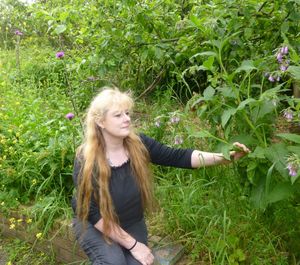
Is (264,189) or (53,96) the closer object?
(264,189)

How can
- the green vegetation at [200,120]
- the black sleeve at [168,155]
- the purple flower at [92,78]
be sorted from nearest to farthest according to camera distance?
the green vegetation at [200,120] < the black sleeve at [168,155] < the purple flower at [92,78]

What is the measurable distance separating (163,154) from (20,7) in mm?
6614

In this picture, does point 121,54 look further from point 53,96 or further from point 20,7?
point 20,7

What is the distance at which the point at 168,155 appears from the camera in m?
2.58

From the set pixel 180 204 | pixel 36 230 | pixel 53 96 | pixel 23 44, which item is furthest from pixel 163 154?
pixel 23 44

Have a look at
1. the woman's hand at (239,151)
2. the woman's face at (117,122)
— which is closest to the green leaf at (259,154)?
the woman's hand at (239,151)

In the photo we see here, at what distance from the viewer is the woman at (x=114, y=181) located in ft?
7.70

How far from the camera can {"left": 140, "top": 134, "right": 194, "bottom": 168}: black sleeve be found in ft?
8.39

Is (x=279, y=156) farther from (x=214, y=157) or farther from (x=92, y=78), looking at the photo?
(x=92, y=78)

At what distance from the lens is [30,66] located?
6098mm

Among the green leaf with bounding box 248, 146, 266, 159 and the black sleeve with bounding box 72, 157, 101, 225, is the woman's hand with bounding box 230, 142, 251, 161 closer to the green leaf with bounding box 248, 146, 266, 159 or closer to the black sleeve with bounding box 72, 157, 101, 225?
the green leaf with bounding box 248, 146, 266, 159

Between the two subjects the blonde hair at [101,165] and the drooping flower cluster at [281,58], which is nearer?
the drooping flower cluster at [281,58]

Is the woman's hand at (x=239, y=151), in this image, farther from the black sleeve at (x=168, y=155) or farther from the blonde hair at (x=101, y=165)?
the blonde hair at (x=101, y=165)

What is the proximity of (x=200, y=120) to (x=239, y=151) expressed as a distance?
29.6 inches
